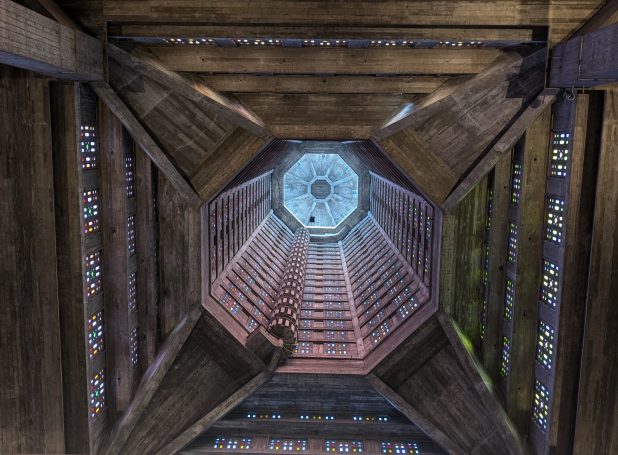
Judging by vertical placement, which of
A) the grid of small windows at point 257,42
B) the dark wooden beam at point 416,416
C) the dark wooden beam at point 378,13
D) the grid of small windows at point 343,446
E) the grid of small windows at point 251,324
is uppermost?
the dark wooden beam at point 378,13

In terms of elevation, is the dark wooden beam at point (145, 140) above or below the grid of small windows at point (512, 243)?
above

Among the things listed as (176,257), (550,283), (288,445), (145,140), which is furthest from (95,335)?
(550,283)

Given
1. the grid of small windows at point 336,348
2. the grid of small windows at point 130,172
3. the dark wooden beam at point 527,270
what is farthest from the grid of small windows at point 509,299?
the grid of small windows at point 130,172

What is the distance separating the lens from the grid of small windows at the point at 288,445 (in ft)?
88.5

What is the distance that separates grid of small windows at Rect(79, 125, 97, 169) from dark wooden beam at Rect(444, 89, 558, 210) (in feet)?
57.1

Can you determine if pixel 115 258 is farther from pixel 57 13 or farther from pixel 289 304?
pixel 289 304

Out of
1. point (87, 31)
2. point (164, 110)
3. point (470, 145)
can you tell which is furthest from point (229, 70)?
point (470, 145)

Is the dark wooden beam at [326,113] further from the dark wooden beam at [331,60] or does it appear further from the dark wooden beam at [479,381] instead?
the dark wooden beam at [479,381]

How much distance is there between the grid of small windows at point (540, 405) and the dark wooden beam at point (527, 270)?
32 centimetres

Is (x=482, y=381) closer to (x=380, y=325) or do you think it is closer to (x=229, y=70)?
(x=380, y=325)

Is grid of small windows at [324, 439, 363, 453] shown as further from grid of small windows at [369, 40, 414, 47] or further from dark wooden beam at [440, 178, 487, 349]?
grid of small windows at [369, 40, 414, 47]

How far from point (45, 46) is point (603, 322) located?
83.4 ft

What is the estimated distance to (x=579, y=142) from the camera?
60.5ft

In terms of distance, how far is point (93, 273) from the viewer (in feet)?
68.4
